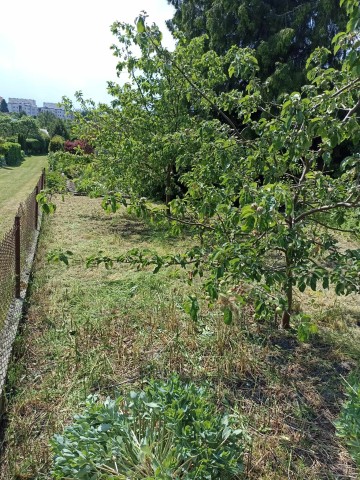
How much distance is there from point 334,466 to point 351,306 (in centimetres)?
253

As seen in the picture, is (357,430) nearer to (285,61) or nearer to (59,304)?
(59,304)

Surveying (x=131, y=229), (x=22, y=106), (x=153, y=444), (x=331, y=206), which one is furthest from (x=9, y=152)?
(x=22, y=106)

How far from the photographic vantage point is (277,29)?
10.6 meters

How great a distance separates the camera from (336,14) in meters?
9.84

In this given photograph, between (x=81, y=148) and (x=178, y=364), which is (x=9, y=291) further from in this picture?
(x=81, y=148)

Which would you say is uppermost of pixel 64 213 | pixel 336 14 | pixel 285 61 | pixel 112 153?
pixel 336 14

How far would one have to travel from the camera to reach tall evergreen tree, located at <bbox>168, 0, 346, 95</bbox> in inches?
387

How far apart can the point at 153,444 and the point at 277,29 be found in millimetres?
11716

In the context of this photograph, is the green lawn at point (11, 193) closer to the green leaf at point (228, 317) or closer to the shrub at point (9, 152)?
the shrub at point (9, 152)

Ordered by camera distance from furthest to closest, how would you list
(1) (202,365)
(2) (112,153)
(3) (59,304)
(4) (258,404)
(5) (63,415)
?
(2) (112,153), (3) (59,304), (1) (202,365), (4) (258,404), (5) (63,415)

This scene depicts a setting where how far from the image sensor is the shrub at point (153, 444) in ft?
5.44

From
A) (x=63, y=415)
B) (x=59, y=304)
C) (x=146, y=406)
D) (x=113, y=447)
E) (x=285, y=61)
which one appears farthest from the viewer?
(x=285, y=61)

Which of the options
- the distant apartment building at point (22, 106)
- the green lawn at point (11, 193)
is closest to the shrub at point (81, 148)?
the green lawn at point (11, 193)

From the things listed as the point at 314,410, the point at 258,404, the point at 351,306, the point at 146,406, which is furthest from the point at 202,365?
the point at 351,306
